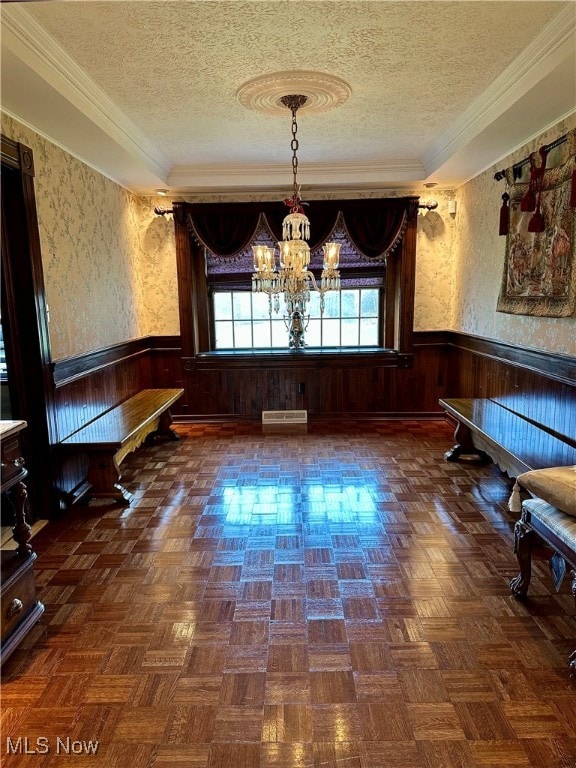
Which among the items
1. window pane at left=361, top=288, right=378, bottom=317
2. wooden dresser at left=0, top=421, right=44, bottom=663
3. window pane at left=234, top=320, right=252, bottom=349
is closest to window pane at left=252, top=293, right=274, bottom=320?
window pane at left=234, top=320, right=252, bottom=349

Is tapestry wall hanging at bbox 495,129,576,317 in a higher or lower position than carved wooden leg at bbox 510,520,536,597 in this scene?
higher

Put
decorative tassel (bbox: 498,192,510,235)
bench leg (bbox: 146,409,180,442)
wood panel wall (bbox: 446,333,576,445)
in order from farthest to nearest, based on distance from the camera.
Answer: bench leg (bbox: 146,409,180,442) → decorative tassel (bbox: 498,192,510,235) → wood panel wall (bbox: 446,333,576,445)

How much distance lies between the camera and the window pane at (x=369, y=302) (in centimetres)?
565

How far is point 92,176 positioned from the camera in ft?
13.2

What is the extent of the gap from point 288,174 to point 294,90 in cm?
193

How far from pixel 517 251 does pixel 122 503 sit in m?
3.46

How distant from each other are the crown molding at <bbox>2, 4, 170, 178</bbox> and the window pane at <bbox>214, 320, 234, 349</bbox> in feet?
7.59

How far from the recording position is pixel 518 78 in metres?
2.66

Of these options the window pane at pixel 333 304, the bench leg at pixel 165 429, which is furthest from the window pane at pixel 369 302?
the bench leg at pixel 165 429

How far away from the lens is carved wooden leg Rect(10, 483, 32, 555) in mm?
2107

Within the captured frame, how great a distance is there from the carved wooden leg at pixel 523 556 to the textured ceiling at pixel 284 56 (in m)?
2.34

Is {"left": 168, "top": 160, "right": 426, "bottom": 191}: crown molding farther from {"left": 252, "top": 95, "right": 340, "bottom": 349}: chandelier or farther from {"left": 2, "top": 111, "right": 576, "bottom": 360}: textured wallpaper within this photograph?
{"left": 252, "top": 95, "right": 340, "bottom": 349}: chandelier

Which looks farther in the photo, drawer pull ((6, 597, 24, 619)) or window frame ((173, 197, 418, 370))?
window frame ((173, 197, 418, 370))

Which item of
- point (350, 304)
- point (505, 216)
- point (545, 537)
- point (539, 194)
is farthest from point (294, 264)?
point (350, 304)
